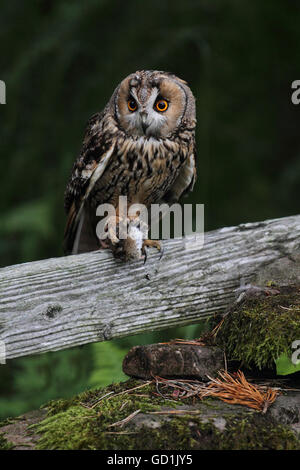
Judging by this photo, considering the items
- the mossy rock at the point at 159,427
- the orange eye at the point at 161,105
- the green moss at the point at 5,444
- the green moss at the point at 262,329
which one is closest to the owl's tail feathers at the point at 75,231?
the orange eye at the point at 161,105

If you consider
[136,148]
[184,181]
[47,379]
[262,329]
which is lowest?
[47,379]

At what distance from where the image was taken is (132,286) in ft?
7.25

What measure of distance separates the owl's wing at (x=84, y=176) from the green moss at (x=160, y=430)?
1522 millimetres

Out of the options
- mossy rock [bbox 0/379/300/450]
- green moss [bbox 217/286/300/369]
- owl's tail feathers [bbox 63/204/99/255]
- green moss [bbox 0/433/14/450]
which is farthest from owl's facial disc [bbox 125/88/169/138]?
green moss [bbox 0/433/14/450]

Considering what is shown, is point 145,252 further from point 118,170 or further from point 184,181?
point 184,181

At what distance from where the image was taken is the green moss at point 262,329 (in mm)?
1896

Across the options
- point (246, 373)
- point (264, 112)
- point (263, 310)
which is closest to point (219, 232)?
point (263, 310)

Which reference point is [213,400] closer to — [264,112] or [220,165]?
[220,165]

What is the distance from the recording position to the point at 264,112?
5.20 metres

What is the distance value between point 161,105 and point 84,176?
1.97 ft

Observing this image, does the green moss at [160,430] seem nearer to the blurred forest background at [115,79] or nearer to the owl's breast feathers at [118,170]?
the owl's breast feathers at [118,170]

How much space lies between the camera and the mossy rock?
1.58 meters

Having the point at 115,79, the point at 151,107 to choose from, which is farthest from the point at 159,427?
the point at 115,79
